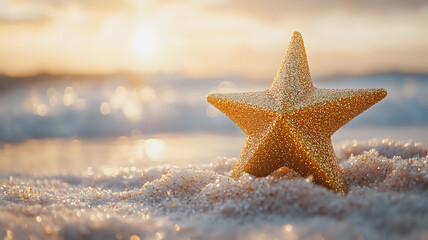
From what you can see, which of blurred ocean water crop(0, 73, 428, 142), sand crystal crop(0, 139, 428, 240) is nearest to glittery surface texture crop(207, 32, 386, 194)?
sand crystal crop(0, 139, 428, 240)

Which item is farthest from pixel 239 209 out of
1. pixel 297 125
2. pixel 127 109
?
pixel 127 109

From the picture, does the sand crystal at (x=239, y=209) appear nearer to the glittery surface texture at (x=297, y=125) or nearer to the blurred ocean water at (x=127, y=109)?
the glittery surface texture at (x=297, y=125)

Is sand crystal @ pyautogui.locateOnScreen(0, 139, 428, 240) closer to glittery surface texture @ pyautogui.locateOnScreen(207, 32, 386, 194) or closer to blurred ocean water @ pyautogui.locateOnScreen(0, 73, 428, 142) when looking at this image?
glittery surface texture @ pyautogui.locateOnScreen(207, 32, 386, 194)

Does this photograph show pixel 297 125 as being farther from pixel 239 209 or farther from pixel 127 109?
pixel 127 109

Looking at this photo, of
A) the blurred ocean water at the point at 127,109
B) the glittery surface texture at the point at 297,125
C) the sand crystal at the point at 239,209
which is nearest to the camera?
the sand crystal at the point at 239,209

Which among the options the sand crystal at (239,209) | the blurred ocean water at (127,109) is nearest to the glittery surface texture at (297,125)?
the sand crystal at (239,209)

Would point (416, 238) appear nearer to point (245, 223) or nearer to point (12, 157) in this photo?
point (245, 223)
